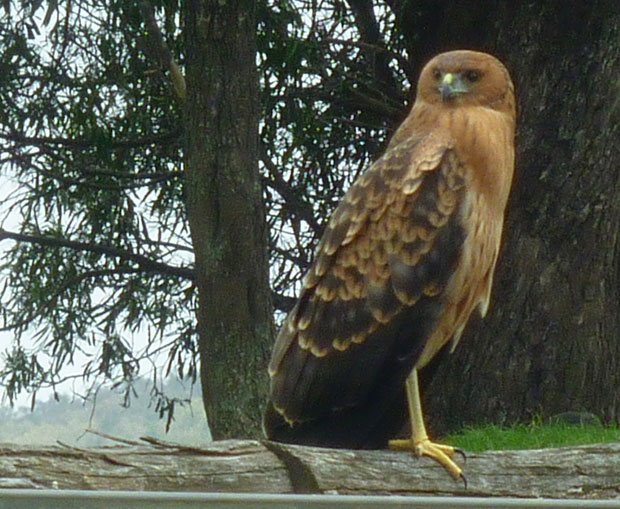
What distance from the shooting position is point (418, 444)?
1.64 metres

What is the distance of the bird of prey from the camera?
1.67 meters

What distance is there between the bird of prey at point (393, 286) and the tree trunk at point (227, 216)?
2.50 feet

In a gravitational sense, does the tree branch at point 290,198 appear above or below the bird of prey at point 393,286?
above

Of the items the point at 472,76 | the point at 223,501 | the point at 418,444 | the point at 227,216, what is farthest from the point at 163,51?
the point at 223,501

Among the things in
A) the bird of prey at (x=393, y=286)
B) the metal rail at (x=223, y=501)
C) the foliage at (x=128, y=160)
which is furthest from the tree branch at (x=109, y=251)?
the metal rail at (x=223, y=501)

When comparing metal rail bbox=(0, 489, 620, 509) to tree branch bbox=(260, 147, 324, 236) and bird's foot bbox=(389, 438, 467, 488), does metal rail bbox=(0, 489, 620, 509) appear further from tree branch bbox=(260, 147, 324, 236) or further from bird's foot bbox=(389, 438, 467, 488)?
tree branch bbox=(260, 147, 324, 236)

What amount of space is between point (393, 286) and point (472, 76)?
40 cm

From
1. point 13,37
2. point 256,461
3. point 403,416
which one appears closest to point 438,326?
point 403,416

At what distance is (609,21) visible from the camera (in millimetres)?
2787

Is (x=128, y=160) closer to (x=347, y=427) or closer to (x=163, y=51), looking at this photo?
(x=163, y=51)

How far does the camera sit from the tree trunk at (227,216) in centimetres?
253

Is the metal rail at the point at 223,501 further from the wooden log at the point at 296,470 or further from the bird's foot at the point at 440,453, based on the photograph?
the bird's foot at the point at 440,453

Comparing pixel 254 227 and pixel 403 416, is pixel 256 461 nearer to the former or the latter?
pixel 403 416

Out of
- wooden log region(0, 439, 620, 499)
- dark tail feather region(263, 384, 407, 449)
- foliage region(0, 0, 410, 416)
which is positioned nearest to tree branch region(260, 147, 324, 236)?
foliage region(0, 0, 410, 416)
